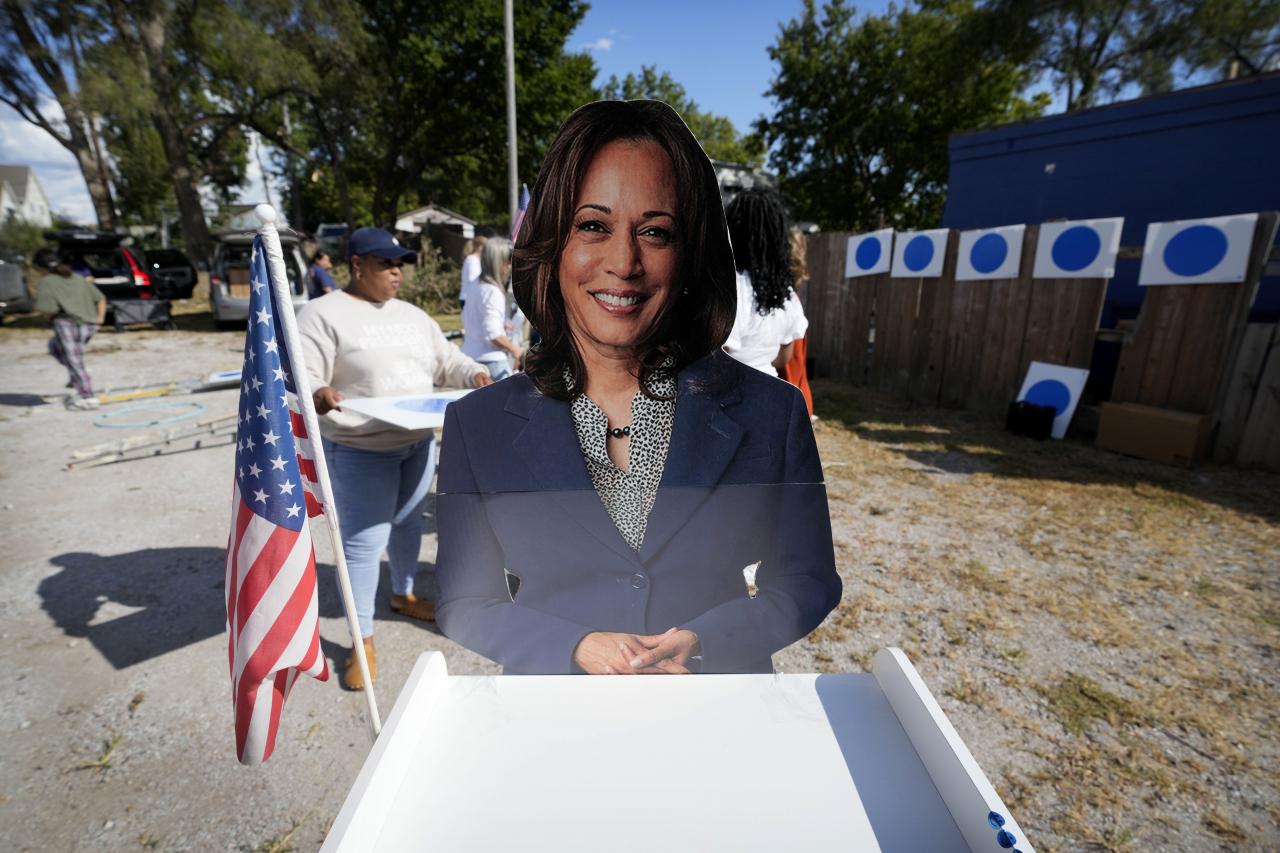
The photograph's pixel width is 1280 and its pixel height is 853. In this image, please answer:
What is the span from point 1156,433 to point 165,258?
74.3 feet

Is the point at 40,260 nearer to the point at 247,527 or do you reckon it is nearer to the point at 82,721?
the point at 82,721

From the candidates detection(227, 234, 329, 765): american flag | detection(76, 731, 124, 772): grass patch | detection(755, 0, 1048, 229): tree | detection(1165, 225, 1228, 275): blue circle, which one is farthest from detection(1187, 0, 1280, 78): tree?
detection(76, 731, 124, 772): grass patch

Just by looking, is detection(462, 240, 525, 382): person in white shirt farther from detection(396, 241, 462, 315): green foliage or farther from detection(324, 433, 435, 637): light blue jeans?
detection(396, 241, 462, 315): green foliage

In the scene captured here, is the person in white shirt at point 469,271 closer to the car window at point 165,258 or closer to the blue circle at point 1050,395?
the blue circle at point 1050,395

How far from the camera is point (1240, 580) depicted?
3707mm

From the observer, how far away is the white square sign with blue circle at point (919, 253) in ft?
24.8

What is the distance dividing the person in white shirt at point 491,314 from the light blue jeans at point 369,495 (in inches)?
46.1

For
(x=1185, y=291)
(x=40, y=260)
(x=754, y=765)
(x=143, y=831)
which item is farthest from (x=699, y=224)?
(x=40, y=260)

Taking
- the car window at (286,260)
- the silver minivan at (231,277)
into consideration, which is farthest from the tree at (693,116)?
the silver minivan at (231,277)

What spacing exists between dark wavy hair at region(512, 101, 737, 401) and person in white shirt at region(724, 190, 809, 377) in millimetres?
1223

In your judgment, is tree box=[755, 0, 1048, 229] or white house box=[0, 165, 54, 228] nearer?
tree box=[755, 0, 1048, 229]

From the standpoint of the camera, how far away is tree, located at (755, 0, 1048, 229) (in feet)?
68.7

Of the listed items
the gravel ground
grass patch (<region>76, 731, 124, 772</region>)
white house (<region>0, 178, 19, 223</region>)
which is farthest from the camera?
white house (<region>0, 178, 19, 223</region>)

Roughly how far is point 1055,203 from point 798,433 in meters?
10.3
